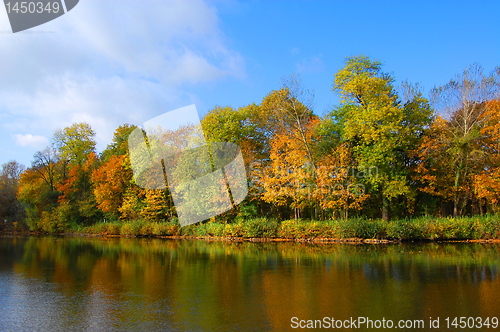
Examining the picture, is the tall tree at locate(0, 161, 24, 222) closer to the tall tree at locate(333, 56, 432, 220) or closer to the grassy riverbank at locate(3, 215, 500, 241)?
the grassy riverbank at locate(3, 215, 500, 241)

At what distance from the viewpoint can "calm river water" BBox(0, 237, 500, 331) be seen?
30.1ft

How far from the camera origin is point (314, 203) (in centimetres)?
3188

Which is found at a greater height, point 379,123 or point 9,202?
point 379,123

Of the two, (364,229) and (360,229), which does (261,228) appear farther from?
(364,229)

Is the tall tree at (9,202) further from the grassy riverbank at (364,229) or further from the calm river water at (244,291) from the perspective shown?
the calm river water at (244,291)

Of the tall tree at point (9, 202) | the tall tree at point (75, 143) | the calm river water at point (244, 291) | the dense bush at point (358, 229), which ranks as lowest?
the calm river water at point (244, 291)

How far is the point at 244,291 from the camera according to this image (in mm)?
12211

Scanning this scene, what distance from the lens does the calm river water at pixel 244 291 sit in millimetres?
9172

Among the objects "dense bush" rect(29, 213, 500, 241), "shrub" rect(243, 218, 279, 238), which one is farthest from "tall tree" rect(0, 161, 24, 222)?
"shrub" rect(243, 218, 279, 238)

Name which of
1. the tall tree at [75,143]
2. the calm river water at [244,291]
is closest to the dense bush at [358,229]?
the calm river water at [244,291]

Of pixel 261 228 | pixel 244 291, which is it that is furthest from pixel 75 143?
pixel 244 291

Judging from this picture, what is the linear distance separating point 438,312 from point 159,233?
32.6 m

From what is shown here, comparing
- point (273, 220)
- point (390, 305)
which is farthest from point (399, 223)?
point (390, 305)

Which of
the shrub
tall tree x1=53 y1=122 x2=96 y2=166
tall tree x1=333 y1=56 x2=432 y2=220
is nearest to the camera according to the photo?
tall tree x1=333 y1=56 x2=432 y2=220
